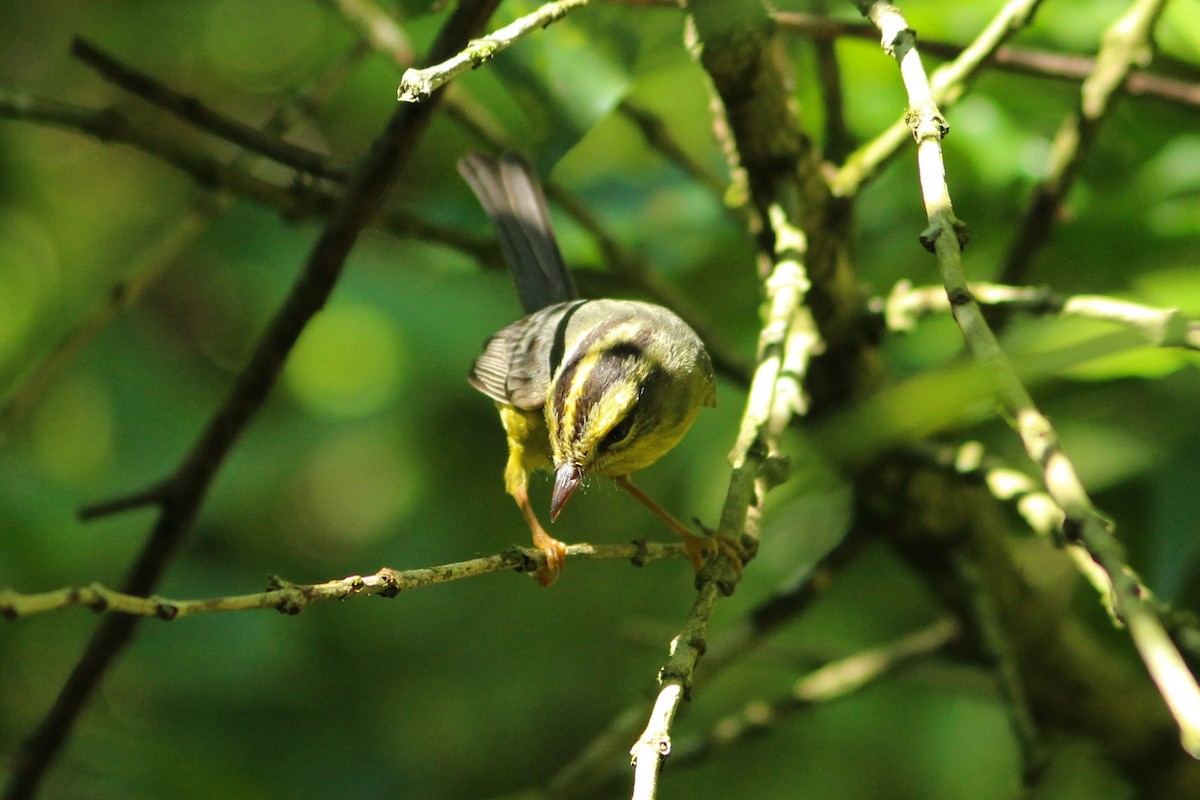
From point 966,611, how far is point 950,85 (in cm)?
158

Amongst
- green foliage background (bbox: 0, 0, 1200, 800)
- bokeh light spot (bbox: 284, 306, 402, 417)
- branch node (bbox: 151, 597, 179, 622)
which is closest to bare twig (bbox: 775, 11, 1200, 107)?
green foliage background (bbox: 0, 0, 1200, 800)

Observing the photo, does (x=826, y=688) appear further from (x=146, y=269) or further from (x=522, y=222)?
(x=146, y=269)

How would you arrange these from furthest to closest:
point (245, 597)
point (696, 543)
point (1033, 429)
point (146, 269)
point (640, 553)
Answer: point (146, 269)
point (696, 543)
point (640, 553)
point (245, 597)
point (1033, 429)

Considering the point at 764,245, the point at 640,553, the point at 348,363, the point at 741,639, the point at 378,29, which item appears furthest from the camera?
the point at 348,363

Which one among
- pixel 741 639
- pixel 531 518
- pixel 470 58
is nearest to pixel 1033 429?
pixel 470 58

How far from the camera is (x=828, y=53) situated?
3.33 m

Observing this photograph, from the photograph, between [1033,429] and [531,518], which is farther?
[531,518]

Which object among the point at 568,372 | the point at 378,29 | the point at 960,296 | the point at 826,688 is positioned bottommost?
the point at 960,296

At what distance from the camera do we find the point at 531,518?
4.05 m

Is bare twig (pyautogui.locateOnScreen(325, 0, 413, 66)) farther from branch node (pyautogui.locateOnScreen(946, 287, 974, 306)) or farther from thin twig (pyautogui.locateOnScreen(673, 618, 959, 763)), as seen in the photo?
branch node (pyautogui.locateOnScreen(946, 287, 974, 306))

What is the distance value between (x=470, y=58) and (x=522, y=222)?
7.44 ft

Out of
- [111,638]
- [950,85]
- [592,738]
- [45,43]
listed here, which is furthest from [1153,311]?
[45,43]

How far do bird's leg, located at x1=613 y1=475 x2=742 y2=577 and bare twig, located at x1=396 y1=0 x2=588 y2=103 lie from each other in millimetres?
941

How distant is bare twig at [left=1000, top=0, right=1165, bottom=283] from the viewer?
9.54ft
